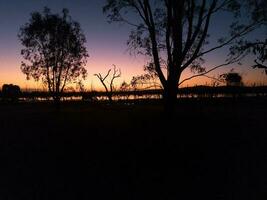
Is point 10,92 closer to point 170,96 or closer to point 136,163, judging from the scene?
point 170,96

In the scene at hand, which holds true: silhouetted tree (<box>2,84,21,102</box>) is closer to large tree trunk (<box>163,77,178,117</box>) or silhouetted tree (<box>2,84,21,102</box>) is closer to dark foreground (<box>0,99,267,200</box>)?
large tree trunk (<box>163,77,178,117</box>)

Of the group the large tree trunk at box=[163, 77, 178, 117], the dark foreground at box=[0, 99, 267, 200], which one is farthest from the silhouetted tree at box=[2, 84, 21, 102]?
the dark foreground at box=[0, 99, 267, 200]

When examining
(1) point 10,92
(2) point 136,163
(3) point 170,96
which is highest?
(1) point 10,92

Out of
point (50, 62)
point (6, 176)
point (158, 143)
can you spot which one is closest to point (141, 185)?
point (6, 176)

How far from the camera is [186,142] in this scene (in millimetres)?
16734

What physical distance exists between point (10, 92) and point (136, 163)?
66.2 meters

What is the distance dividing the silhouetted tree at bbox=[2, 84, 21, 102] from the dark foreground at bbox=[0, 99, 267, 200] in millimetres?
53830

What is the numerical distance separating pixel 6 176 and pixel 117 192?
397cm

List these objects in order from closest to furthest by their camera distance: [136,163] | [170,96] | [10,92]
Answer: [136,163]
[170,96]
[10,92]

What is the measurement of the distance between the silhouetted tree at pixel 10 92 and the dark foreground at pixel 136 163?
53.8m

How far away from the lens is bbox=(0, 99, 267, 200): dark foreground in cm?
1023

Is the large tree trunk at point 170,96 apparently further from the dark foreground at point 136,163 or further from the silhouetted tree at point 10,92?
the silhouetted tree at point 10,92

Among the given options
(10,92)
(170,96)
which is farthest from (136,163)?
(10,92)

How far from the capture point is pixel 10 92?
7444cm
